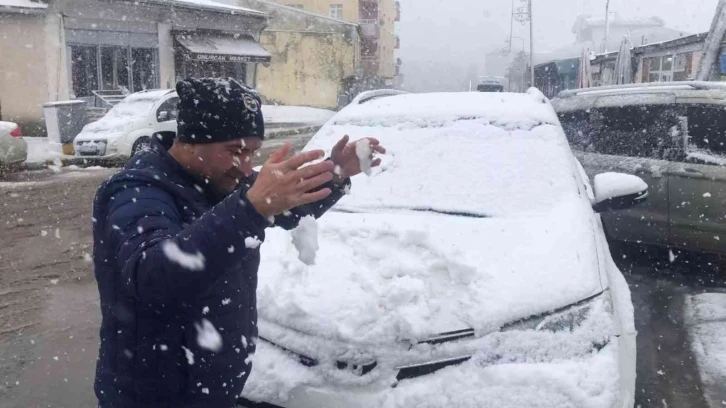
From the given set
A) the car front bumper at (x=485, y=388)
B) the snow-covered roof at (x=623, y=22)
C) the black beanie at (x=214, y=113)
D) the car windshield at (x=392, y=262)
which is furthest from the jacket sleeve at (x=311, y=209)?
the snow-covered roof at (x=623, y=22)

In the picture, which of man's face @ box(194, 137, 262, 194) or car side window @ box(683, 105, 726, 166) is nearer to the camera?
man's face @ box(194, 137, 262, 194)

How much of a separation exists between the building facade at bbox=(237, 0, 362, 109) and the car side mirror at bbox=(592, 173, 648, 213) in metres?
A: 32.7

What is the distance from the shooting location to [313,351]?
2475 mm

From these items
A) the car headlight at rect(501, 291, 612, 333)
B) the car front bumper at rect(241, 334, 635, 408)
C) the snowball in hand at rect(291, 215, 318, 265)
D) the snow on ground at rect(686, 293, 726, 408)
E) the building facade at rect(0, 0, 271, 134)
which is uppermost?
the building facade at rect(0, 0, 271, 134)

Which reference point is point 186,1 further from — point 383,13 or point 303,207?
point 383,13

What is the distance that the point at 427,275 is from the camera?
2701mm

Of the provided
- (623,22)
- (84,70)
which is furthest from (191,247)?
(623,22)

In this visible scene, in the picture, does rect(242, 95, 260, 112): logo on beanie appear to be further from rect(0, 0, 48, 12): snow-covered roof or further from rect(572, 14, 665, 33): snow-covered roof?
rect(572, 14, 665, 33): snow-covered roof

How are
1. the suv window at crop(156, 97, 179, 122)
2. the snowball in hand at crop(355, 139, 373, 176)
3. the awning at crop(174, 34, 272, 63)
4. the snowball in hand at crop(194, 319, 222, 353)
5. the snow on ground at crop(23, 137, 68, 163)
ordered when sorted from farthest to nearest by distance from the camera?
the awning at crop(174, 34, 272, 63)
the suv window at crop(156, 97, 179, 122)
the snow on ground at crop(23, 137, 68, 163)
the snowball in hand at crop(355, 139, 373, 176)
the snowball in hand at crop(194, 319, 222, 353)

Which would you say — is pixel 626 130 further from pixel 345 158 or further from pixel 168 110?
pixel 168 110

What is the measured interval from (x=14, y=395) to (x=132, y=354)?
8.19 feet

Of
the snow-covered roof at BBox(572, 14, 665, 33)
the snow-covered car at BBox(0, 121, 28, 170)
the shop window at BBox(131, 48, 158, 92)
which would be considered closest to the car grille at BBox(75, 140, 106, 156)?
the snow-covered car at BBox(0, 121, 28, 170)

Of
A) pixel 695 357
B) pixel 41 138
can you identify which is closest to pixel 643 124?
pixel 695 357

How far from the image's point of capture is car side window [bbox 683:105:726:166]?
18.3 ft
